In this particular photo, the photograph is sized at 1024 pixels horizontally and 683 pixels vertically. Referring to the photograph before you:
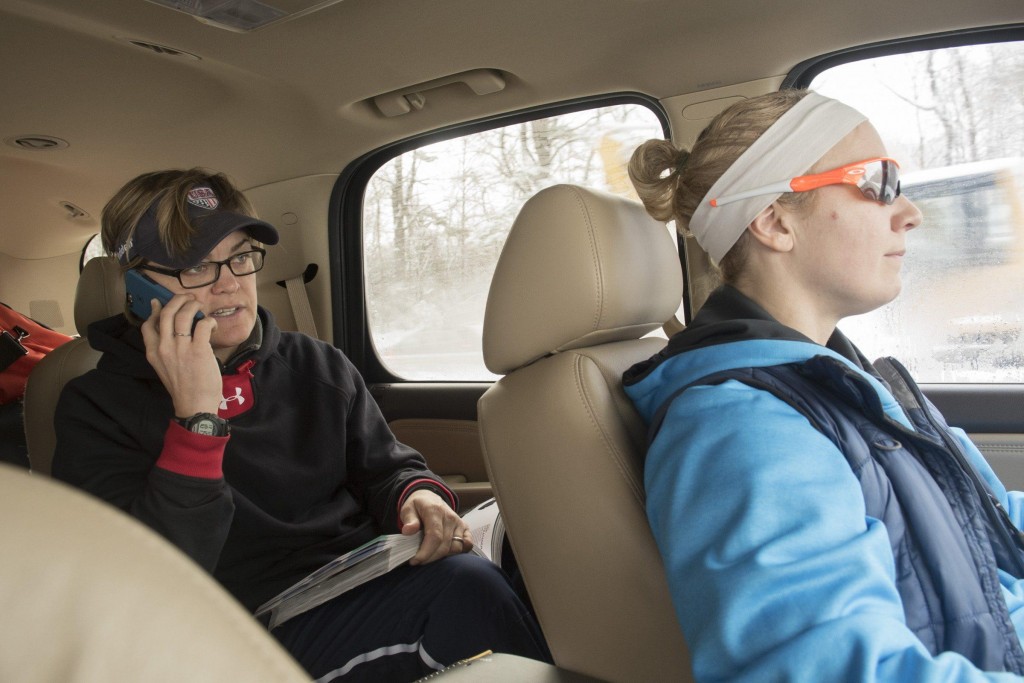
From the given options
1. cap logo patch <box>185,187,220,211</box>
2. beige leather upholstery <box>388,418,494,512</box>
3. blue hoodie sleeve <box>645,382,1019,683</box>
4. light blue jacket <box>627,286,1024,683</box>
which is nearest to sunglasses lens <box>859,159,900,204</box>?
light blue jacket <box>627,286,1024,683</box>

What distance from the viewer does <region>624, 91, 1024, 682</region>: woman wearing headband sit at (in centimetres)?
98

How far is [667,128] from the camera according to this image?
9.23ft

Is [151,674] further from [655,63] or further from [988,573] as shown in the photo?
[655,63]

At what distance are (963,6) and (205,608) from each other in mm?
2503

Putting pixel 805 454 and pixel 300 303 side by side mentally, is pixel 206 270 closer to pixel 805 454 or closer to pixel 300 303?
pixel 805 454

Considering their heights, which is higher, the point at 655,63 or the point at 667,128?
the point at 655,63

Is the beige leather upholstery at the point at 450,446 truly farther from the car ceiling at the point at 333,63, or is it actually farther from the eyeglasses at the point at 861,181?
the eyeglasses at the point at 861,181

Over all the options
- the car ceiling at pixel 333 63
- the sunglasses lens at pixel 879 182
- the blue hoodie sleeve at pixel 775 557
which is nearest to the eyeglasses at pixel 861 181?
the sunglasses lens at pixel 879 182

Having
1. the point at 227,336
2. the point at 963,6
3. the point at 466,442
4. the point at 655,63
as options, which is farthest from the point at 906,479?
the point at 466,442

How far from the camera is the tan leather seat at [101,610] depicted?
271 millimetres

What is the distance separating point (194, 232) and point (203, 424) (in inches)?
18.8

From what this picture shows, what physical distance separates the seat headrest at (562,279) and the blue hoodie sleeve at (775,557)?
13.8 inches

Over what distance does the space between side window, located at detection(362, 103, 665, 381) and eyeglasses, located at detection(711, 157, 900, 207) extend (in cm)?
159

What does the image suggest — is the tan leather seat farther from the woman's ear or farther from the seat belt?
the seat belt
